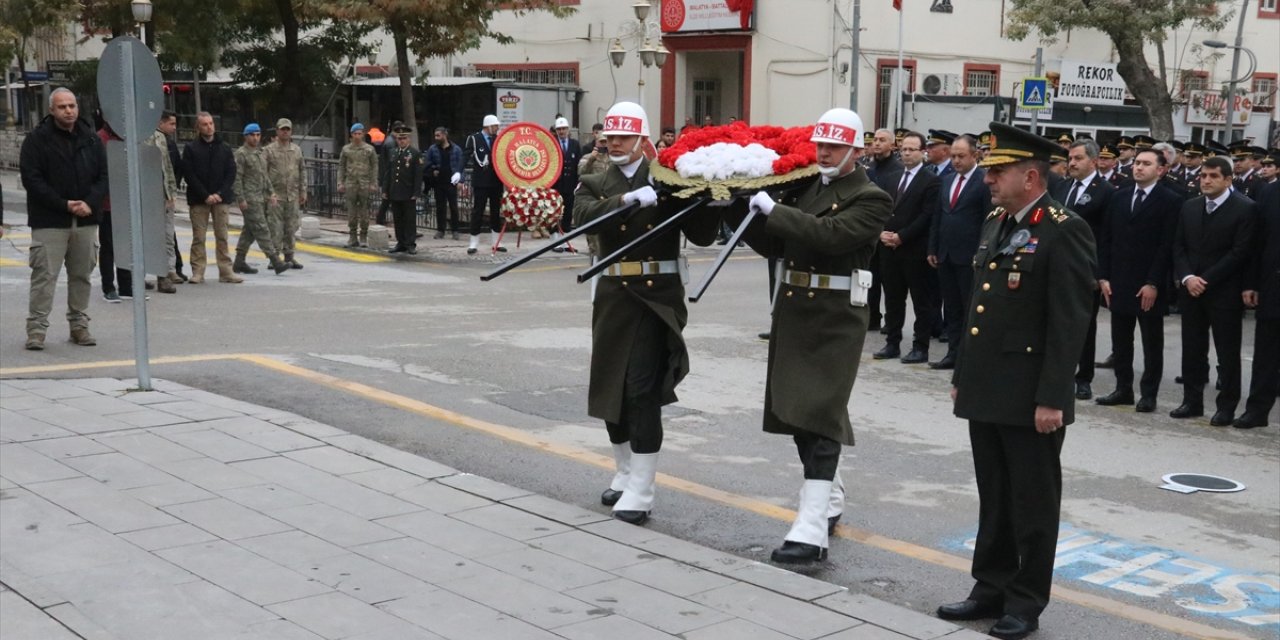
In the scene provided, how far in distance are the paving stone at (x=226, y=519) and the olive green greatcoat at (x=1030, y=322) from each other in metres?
3.12

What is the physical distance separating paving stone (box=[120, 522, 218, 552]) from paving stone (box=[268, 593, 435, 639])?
971mm

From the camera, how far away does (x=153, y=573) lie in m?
5.32

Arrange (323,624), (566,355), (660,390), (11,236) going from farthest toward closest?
(11,236)
(566,355)
(660,390)
(323,624)

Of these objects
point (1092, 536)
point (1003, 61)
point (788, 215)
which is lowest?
point (1092, 536)

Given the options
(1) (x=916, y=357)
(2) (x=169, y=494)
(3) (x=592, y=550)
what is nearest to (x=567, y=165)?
(1) (x=916, y=357)

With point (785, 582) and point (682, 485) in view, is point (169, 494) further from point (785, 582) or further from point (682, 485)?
point (785, 582)

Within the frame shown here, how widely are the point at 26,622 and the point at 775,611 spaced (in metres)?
2.74

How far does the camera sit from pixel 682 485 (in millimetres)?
7207

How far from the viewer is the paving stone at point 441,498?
6.43m

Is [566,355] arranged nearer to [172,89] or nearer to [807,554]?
[807,554]

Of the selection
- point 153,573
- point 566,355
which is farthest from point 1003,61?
point 153,573

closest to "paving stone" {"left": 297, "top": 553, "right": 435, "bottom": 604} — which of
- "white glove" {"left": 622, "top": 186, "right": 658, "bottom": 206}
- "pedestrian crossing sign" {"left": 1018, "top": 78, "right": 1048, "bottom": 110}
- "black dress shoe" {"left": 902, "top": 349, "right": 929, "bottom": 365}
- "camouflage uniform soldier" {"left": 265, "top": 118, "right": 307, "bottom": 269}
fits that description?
"white glove" {"left": 622, "top": 186, "right": 658, "bottom": 206}

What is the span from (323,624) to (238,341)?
23.9 feet

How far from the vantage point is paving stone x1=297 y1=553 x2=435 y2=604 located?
203 inches
